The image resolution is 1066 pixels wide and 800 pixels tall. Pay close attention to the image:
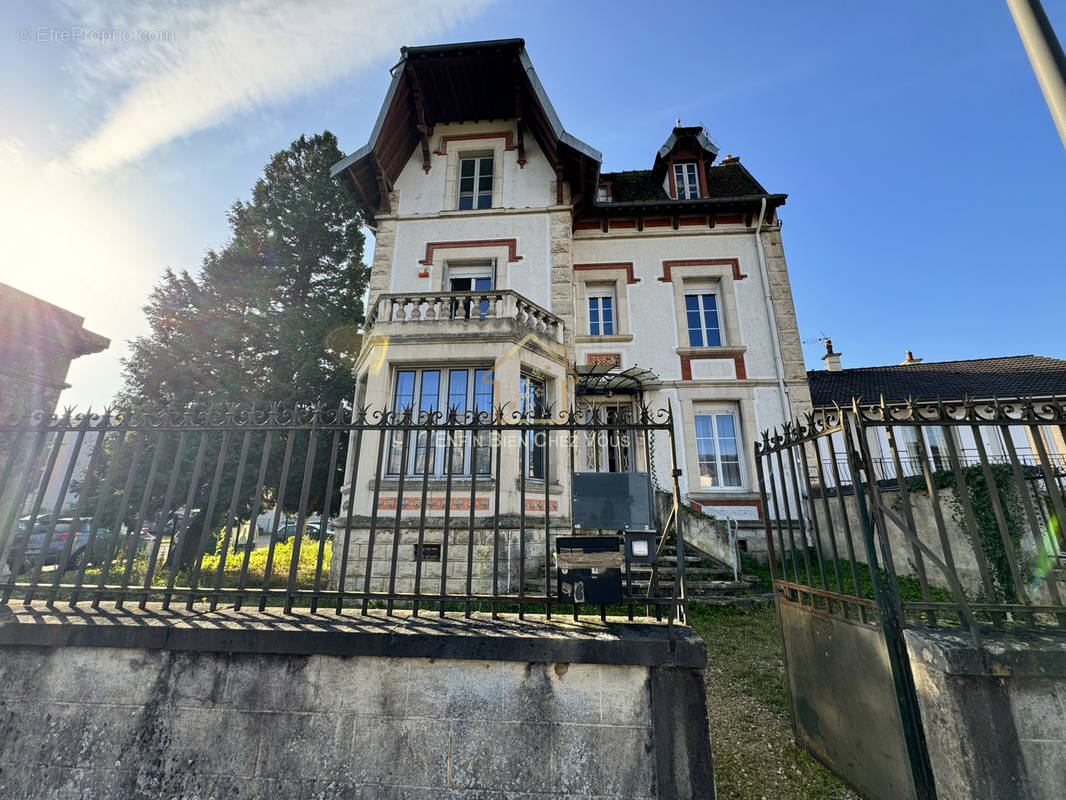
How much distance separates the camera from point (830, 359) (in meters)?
16.0

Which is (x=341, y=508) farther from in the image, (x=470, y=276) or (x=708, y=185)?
(x=708, y=185)

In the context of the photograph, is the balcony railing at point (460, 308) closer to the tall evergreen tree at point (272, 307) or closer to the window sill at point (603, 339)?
the window sill at point (603, 339)

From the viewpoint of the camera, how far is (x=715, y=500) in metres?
10.3

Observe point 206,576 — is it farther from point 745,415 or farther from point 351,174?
point 745,415

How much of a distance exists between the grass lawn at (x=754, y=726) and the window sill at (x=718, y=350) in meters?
6.93

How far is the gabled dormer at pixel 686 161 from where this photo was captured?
506 inches

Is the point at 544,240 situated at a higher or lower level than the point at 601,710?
higher

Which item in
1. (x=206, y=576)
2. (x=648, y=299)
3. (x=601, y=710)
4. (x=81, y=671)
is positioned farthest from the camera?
(x=648, y=299)

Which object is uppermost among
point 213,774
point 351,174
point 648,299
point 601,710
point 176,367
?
point 351,174

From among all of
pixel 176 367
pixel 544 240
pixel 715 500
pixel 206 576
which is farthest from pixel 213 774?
pixel 176 367

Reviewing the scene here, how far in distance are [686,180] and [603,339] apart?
18.8 feet

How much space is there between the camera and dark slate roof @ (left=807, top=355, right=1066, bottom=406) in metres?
12.0

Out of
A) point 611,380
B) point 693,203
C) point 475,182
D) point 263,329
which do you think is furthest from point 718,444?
point 263,329

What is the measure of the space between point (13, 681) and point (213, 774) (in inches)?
56.1
